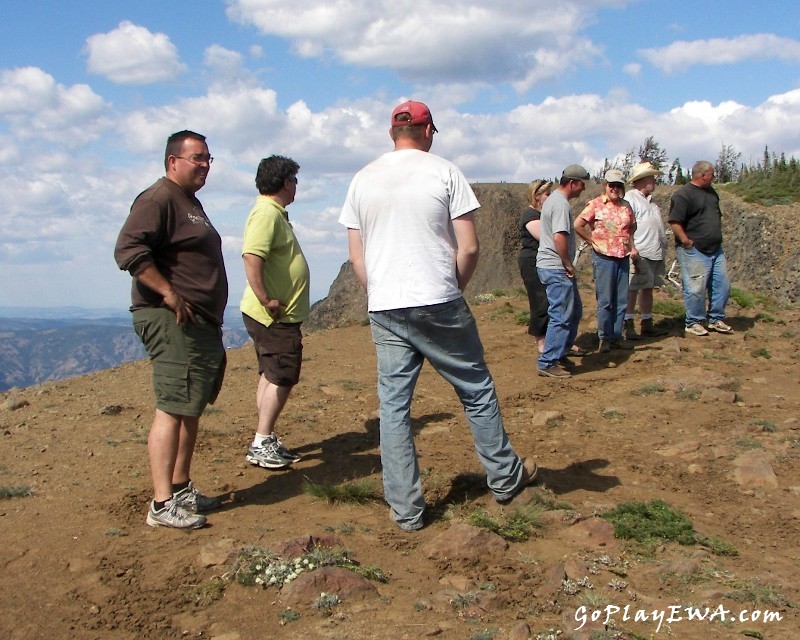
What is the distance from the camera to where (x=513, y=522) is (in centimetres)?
418

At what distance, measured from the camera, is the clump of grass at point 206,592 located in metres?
3.42

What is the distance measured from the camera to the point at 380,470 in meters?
5.38

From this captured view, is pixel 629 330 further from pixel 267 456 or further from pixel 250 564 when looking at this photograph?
pixel 250 564

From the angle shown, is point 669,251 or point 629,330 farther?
point 669,251

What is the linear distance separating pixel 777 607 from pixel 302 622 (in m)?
1.87

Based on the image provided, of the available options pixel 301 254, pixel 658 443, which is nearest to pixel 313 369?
pixel 301 254

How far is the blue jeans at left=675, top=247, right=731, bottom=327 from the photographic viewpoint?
9305 mm

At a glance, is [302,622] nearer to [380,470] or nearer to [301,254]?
[380,470]

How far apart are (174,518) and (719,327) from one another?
7288mm

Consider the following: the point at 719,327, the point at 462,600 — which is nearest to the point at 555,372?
the point at 719,327

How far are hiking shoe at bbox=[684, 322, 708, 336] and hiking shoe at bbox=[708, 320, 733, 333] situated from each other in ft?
0.51

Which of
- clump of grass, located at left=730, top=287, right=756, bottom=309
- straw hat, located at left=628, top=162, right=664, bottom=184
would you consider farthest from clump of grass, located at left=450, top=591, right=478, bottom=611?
clump of grass, located at left=730, top=287, right=756, bottom=309

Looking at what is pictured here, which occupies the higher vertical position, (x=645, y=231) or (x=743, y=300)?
(x=645, y=231)

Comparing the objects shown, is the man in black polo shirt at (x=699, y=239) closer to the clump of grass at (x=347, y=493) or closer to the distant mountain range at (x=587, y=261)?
the distant mountain range at (x=587, y=261)
